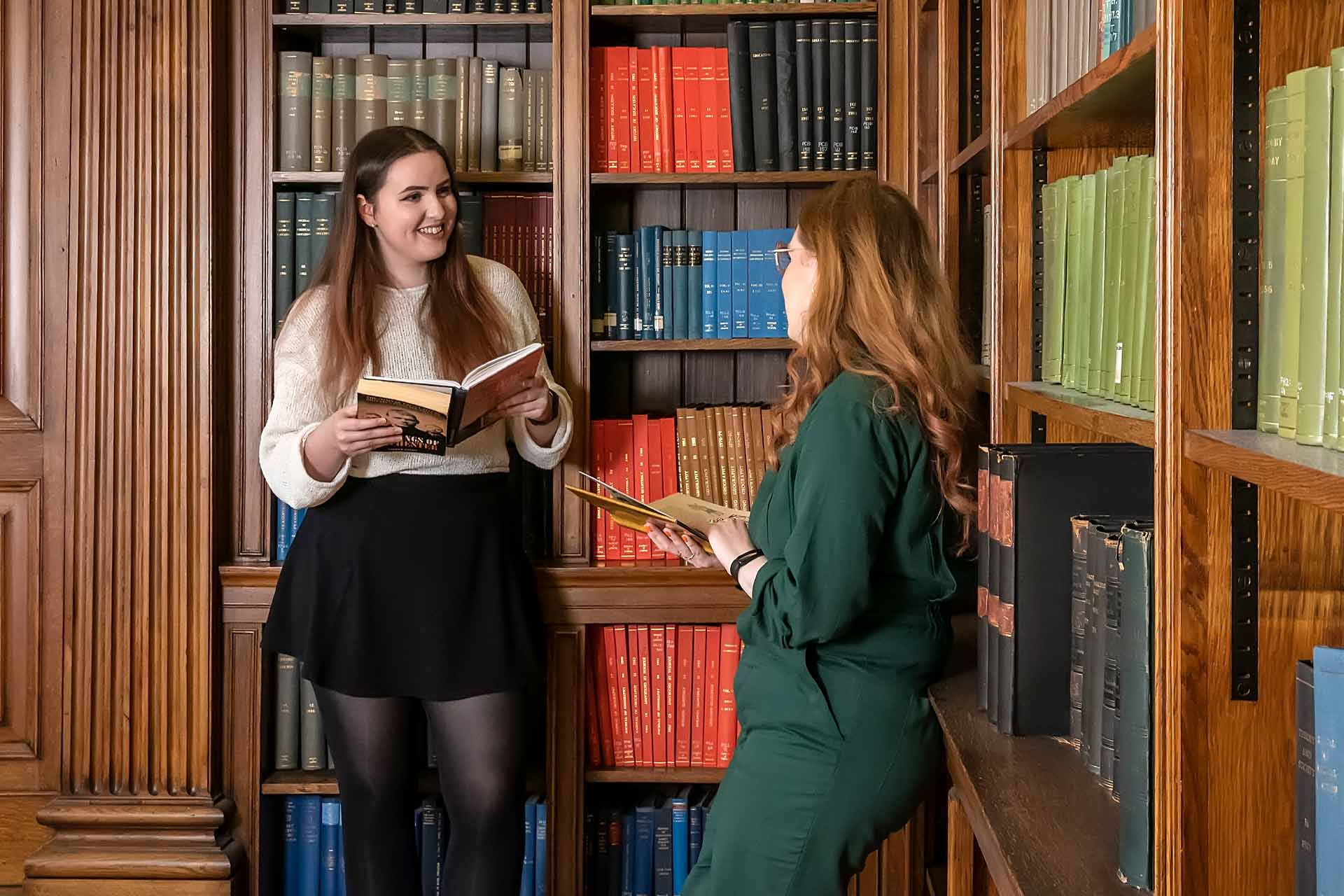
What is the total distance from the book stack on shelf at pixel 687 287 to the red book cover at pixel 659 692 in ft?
2.10

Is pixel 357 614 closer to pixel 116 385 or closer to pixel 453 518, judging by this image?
pixel 453 518

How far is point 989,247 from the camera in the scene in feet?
7.06

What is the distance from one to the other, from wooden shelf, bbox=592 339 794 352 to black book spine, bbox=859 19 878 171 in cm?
42

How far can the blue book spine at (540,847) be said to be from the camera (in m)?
2.84

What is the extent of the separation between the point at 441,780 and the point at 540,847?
0.49m

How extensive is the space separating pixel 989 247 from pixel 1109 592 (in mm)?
995

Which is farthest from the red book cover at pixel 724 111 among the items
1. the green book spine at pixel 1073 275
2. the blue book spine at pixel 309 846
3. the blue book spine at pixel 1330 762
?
the blue book spine at pixel 1330 762

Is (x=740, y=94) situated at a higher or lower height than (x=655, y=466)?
higher

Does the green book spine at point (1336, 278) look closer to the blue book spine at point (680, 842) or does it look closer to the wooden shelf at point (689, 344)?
the wooden shelf at point (689, 344)

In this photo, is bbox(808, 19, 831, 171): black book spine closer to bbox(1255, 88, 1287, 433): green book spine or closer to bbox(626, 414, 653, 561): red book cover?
bbox(626, 414, 653, 561): red book cover

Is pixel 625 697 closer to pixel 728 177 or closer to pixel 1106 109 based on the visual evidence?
pixel 728 177

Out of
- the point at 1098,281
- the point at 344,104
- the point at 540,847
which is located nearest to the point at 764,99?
the point at 344,104

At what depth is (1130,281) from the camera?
136 cm

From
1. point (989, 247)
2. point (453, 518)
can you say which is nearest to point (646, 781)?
point (453, 518)
